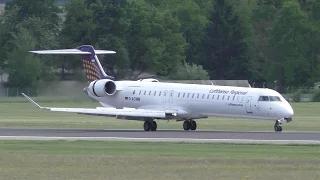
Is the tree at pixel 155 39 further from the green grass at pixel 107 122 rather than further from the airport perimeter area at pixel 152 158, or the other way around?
the airport perimeter area at pixel 152 158

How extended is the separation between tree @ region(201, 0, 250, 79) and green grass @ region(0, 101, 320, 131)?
113 ft

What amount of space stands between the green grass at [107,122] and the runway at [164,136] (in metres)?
6.62

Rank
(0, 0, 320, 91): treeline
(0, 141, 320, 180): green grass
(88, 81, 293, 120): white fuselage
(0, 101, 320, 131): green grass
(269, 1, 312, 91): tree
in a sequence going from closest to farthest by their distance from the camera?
(0, 141, 320, 180): green grass, (88, 81, 293, 120): white fuselage, (0, 101, 320, 131): green grass, (0, 0, 320, 91): treeline, (269, 1, 312, 91): tree

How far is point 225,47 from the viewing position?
395 ft

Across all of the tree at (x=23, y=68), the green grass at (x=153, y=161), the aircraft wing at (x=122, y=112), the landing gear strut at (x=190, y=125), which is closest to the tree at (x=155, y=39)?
the tree at (x=23, y=68)

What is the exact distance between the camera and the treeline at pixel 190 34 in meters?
103

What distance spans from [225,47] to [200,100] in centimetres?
6536

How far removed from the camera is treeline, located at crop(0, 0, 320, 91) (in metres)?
103

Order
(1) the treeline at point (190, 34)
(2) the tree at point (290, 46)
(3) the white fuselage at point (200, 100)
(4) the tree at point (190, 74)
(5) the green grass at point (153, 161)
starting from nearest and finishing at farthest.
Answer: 1. (5) the green grass at point (153, 161)
2. (3) the white fuselage at point (200, 100)
3. (1) the treeline at point (190, 34)
4. (4) the tree at point (190, 74)
5. (2) the tree at point (290, 46)

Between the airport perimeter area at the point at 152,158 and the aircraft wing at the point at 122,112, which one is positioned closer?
the airport perimeter area at the point at 152,158

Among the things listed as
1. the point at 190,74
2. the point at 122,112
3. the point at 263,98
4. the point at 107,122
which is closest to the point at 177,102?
the point at 122,112

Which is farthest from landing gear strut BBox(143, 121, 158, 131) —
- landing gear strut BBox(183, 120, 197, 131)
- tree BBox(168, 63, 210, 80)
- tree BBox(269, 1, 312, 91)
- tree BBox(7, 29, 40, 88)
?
tree BBox(269, 1, 312, 91)

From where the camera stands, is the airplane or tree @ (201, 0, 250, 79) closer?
the airplane

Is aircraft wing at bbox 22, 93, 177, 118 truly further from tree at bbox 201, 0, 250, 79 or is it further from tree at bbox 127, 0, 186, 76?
tree at bbox 201, 0, 250, 79
